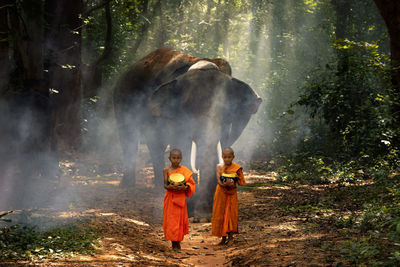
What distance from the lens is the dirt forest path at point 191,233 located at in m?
5.14

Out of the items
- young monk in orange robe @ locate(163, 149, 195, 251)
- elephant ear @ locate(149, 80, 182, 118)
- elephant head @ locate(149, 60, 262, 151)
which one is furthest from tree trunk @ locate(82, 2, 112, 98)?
young monk in orange robe @ locate(163, 149, 195, 251)

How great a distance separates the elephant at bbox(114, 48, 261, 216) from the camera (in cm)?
793

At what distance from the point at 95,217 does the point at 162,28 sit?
21.1 m

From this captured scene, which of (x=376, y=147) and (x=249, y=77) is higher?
(x=249, y=77)

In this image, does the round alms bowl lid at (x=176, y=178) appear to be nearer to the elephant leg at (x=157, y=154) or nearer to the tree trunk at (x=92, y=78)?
the elephant leg at (x=157, y=154)

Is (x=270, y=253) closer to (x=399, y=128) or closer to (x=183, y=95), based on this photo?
(x=183, y=95)

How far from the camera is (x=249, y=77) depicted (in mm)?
43281

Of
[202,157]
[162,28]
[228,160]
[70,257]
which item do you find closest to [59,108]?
[202,157]

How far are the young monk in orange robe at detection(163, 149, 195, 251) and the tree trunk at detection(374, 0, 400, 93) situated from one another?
6490 millimetres

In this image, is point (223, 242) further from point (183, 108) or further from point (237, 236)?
point (183, 108)

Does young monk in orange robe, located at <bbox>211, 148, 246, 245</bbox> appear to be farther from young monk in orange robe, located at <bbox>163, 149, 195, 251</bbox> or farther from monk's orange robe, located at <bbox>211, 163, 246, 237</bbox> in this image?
young monk in orange robe, located at <bbox>163, 149, 195, 251</bbox>

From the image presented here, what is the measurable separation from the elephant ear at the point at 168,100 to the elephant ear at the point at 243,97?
116cm

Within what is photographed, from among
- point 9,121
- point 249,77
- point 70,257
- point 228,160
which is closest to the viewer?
point 70,257

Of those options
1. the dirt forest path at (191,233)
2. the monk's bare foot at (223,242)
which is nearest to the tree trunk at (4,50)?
the dirt forest path at (191,233)
